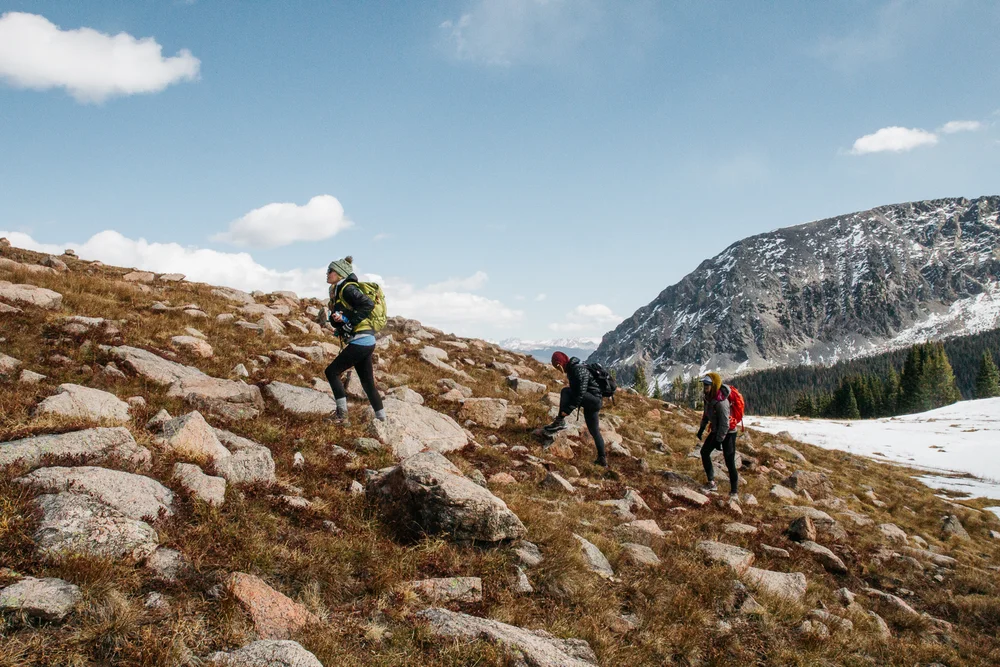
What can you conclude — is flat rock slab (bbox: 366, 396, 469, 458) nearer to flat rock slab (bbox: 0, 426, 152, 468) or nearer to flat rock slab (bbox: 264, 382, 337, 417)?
flat rock slab (bbox: 264, 382, 337, 417)

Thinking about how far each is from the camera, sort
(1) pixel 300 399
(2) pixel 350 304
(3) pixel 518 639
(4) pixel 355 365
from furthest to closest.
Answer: (1) pixel 300 399 → (4) pixel 355 365 → (2) pixel 350 304 → (3) pixel 518 639

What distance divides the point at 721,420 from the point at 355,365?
29.7 ft

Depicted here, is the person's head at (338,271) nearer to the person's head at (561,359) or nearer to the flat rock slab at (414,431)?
the flat rock slab at (414,431)

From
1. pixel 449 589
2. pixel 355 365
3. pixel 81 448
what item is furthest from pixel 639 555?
pixel 81 448

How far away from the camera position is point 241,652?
354 cm

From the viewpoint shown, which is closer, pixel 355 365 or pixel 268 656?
pixel 268 656

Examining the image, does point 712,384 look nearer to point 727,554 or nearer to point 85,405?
point 727,554

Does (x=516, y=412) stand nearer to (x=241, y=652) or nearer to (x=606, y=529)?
(x=606, y=529)

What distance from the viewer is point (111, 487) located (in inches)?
192

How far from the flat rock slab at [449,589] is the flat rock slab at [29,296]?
12.9 m

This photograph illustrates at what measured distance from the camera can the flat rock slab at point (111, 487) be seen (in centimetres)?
467

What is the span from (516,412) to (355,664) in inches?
455

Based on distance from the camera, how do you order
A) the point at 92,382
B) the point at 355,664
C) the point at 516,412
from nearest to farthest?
the point at 355,664 < the point at 92,382 < the point at 516,412

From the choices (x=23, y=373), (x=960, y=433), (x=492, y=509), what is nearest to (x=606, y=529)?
(x=492, y=509)
